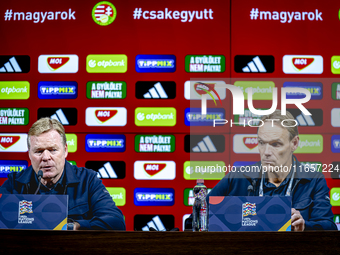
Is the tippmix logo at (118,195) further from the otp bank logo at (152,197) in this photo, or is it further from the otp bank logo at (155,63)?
the otp bank logo at (155,63)

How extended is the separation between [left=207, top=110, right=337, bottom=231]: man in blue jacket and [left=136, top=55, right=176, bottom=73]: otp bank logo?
838mm

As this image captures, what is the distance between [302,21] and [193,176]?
1.52 m

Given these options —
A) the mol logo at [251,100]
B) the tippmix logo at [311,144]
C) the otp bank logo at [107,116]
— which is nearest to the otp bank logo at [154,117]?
the otp bank logo at [107,116]

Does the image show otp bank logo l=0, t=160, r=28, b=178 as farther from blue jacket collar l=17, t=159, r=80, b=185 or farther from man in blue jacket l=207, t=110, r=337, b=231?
man in blue jacket l=207, t=110, r=337, b=231

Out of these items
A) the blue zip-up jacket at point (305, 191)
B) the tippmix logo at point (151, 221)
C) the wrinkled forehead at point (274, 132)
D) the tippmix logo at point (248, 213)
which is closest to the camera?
the tippmix logo at point (248, 213)

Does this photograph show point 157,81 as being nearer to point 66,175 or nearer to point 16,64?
point 66,175

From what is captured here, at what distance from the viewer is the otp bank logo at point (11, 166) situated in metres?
2.56

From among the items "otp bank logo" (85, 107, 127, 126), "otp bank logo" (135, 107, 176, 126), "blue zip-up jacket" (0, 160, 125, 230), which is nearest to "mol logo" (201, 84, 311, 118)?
"otp bank logo" (135, 107, 176, 126)

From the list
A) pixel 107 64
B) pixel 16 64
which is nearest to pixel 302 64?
pixel 107 64

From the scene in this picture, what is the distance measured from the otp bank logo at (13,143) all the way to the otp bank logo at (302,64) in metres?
2.16

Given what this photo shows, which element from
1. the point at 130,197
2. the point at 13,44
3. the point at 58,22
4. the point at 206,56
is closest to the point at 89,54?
the point at 58,22

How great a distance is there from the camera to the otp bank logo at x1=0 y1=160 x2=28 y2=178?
8.41 feet

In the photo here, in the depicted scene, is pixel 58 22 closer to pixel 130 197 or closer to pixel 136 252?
pixel 130 197

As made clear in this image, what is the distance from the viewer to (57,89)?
8.56 feet
